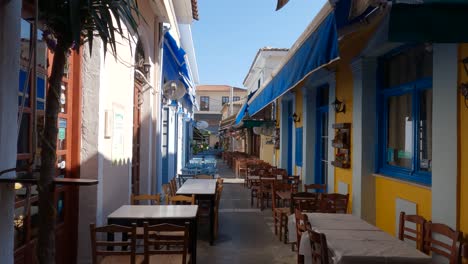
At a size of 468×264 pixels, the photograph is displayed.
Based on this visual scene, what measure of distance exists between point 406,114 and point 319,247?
8.75 feet

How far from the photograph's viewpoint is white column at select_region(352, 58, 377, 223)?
605cm

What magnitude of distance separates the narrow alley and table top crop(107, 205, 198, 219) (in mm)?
1001

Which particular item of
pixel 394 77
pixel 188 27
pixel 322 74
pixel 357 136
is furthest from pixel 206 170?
pixel 394 77

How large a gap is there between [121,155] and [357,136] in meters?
3.50

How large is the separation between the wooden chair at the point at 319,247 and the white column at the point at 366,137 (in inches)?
104

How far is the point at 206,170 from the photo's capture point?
12.6 meters

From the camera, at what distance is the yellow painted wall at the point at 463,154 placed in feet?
11.6

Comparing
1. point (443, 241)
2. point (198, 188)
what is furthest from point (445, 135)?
point (198, 188)

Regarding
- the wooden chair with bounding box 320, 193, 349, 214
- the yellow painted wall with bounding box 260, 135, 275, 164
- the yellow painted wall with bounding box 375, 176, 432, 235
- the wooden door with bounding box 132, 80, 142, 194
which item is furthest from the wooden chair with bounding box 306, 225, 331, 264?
the yellow painted wall with bounding box 260, 135, 275, 164

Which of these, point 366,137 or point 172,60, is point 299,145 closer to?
point 172,60

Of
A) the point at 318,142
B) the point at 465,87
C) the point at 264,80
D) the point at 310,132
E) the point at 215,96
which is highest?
the point at 215,96

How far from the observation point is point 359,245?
11.7 feet

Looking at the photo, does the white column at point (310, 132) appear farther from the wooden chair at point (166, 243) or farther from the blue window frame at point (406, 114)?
the wooden chair at point (166, 243)

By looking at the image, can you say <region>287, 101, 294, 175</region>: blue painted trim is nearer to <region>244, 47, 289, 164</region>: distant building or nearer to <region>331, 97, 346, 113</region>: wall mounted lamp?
<region>244, 47, 289, 164</region>: distant building
